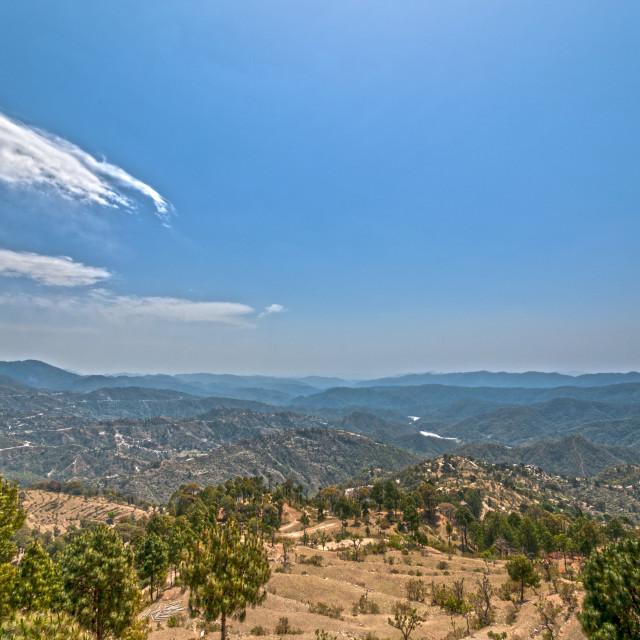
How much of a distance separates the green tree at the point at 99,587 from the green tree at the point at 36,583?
42.1 inches

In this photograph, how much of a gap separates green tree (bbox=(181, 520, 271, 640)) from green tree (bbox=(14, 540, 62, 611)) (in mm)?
9113

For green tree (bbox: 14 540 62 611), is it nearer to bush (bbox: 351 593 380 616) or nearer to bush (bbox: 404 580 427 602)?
bush (bbox: 351 593 380 616)

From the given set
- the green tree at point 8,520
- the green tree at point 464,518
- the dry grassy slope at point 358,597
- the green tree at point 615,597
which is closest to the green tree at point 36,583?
the green tree at point 8,520

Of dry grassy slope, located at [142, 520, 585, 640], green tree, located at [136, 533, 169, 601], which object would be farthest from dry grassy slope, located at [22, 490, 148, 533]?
dry grassy slope, located at [142, 520, 585, 640]

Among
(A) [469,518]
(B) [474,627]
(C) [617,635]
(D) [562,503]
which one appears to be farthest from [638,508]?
(C) [617,635]

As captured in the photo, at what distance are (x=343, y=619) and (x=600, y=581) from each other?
867 inches

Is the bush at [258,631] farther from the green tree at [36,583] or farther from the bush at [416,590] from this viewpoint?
the bush at [416,590]

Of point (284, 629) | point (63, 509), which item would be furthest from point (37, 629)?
point (63, 509)

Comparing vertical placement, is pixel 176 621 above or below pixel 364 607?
above

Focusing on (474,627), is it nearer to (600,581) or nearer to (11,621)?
(600,581)

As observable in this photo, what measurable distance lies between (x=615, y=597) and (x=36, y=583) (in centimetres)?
3387

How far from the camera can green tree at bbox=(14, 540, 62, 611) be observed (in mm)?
20234

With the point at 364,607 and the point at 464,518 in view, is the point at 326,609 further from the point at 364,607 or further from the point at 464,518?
the point at 464,518

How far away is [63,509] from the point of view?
15188cm
